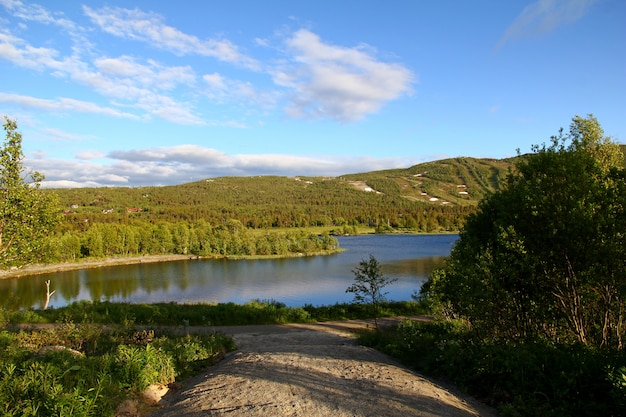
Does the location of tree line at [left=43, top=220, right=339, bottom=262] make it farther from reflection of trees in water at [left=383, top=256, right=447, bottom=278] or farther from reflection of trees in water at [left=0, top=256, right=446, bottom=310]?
reflection of trees in water at [left=383, top=256, right=447, bottom=278]

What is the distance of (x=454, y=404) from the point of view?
614 centimetres

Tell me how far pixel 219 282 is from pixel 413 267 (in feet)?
92.8

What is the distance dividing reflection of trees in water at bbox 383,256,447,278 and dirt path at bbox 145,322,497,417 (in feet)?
139

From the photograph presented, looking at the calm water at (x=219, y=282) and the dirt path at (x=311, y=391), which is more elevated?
the dirt path at (x=311, y=391)

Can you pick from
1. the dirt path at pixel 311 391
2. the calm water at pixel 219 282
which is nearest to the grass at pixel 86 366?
the dirt path at pixel 311 391

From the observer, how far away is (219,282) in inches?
2142

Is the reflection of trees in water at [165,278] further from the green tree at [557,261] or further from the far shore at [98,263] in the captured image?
the green tree at [557,261]

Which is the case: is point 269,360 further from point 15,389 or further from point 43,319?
point 43,319

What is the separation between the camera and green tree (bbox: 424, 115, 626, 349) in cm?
764

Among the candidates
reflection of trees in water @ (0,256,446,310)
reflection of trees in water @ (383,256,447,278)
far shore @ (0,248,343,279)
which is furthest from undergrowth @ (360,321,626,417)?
far shore @ (0,248,343,279)

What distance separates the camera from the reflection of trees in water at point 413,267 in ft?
174

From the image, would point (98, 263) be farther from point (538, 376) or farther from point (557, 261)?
point (538, 376)

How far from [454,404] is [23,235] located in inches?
510

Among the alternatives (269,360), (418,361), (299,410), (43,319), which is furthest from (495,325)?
(43,319)
